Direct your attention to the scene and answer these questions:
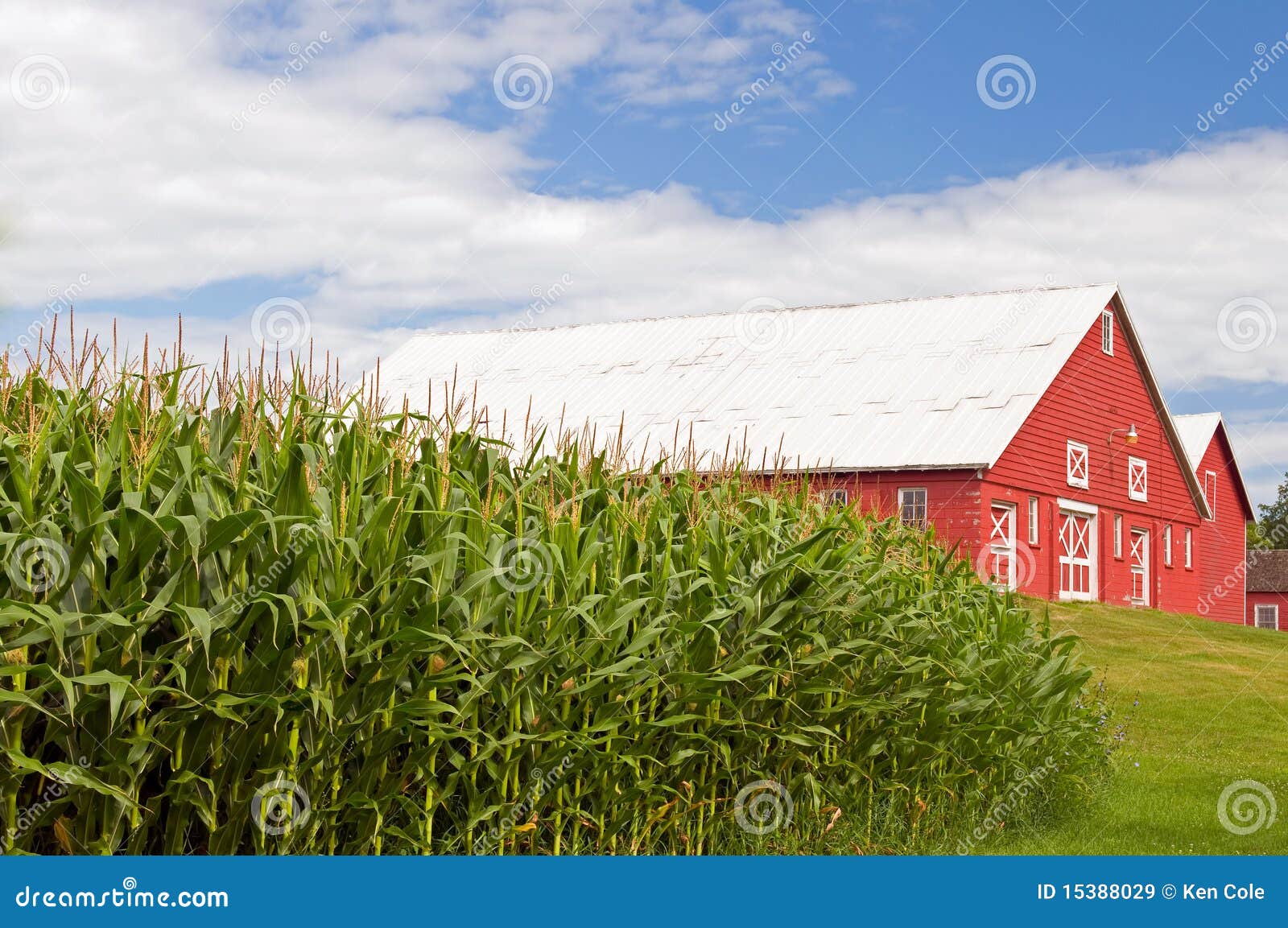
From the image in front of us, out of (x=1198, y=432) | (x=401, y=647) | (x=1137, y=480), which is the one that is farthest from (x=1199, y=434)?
(x=401, y=647)

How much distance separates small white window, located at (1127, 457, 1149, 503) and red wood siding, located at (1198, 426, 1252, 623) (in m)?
8.62

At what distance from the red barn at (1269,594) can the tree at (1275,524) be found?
83.7ft

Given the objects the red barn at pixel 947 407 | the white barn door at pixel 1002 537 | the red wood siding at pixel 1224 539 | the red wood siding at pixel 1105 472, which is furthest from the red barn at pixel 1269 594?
the white barn door at pixel 1002 537

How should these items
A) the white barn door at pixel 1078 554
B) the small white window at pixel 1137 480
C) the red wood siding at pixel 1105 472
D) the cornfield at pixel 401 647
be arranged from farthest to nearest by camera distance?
1. the small white window at pixel 1137 480
2. the white barn door at pixel 1078 554
3. the red wood siding at pixel 1105 472
4. the cornfield at pixel 401 647

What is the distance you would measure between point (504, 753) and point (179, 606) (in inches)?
57.3

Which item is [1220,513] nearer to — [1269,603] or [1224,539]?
[1224,539]

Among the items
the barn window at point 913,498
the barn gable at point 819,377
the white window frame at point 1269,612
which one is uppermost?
the barn gable at point 819,377

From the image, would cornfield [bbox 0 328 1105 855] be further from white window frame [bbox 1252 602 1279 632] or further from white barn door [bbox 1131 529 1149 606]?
white window frame [bbox 1252 602 1279 632]

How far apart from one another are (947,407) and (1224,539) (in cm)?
2239

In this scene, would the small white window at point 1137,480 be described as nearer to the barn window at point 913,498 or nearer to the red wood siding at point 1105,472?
the red wood siding at point 1105,472

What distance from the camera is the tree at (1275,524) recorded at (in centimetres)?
8481

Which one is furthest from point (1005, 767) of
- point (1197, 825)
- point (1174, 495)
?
point (1174, 495)

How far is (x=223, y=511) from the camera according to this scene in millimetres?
4633

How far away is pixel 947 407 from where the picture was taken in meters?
27.2
